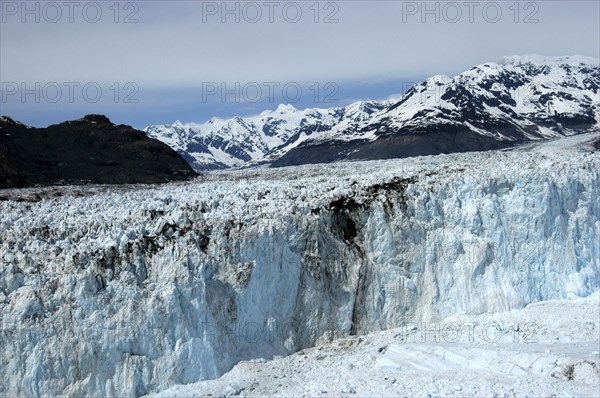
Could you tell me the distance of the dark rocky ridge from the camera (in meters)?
55.1

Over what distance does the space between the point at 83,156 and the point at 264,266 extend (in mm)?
46827

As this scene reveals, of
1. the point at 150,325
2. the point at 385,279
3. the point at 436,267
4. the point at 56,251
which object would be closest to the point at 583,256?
the point at 436,267

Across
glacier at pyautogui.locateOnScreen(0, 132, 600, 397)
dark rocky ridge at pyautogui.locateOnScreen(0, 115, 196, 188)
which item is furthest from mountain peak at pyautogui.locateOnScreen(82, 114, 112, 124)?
glacier at pyautogui.locateOnScreen(0, 132, 600, 397)

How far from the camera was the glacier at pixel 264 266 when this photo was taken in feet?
64.3

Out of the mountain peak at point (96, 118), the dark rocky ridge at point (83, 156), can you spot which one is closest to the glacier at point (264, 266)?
the dark rocky ridge at point (83, 156)

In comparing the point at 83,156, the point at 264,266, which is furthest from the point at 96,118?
the point at 264,266

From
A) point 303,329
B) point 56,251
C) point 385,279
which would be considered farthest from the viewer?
point 385,279

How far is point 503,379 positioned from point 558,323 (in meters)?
6.53

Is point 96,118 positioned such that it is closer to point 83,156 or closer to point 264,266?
point 83,156

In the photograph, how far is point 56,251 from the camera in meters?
21.1

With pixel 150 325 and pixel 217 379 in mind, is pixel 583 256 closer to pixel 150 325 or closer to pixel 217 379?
pixel 217 379

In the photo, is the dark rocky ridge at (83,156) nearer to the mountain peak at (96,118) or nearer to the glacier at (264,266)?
the mountain peak at (96,118)

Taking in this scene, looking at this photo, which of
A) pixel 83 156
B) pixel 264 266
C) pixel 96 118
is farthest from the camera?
pixel 96 118

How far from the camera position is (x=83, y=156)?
64.3 meters
